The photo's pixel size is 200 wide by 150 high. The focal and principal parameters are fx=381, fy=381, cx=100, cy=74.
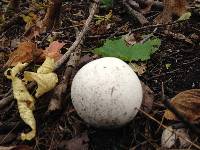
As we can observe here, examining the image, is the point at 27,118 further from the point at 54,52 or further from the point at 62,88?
the point at 54,52

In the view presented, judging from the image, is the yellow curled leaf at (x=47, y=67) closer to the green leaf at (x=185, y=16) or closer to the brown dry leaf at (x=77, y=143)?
the brown dry leaf at (x=77, y=143)

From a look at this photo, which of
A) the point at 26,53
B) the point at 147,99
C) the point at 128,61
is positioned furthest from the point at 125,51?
the point at 26,53

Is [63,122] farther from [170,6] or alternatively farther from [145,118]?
[170,6]

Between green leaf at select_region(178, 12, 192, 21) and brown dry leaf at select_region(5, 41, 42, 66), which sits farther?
green leaf at select_region(178, 12, 192, 21)

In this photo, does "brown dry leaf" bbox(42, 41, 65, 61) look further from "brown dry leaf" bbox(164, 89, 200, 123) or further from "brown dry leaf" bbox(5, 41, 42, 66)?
"brown dry leaf" bbox(164, 89, 200, 123)

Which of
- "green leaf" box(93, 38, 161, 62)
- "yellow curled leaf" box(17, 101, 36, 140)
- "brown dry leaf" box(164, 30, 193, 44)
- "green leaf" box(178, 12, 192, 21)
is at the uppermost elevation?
"green leaf" box(178, 12, 192, 21)

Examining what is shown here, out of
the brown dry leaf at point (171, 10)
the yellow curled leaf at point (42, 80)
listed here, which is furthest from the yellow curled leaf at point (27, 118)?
the brown dry leaf at point (171, 10)

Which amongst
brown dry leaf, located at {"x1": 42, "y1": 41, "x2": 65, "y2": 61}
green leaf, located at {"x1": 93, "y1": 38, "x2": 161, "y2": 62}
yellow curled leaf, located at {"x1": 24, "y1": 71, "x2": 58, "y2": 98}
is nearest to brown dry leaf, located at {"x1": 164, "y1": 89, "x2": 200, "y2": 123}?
green leaf, located at {"x1": 93, "y1": 38, "x2": 161, "y2": 62}
